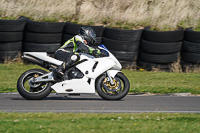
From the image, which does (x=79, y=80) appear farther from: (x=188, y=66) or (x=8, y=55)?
(x=8, y=55)

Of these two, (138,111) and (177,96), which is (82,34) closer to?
(138,111)

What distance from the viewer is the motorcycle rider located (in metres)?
7.50

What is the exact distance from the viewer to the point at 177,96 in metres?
8.50

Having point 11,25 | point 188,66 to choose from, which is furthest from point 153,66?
point 11,25

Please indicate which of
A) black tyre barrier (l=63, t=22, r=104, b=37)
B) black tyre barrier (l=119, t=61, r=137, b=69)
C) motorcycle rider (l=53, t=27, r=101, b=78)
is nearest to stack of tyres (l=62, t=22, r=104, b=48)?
black tyre barrier (l=63, t=22, r=104, b=37)

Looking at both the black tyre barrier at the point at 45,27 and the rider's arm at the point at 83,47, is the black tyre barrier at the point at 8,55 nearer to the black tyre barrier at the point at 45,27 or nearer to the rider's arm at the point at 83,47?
the black tyre barrier at the point at 45,27

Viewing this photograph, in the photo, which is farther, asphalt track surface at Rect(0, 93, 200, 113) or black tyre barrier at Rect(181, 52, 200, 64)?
black tyre barrier at Rect(181, 52, 200, 64)

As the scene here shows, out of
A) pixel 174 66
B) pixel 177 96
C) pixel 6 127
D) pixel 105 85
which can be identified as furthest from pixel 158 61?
pixel 6 127

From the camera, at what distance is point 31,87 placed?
24.9ft

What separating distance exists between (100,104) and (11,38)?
7.38 metres

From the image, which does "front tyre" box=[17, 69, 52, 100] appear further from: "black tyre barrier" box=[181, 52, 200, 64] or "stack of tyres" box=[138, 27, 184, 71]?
"black tyre barrier" box=[181, 52, 200, 64]

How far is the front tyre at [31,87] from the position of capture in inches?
296

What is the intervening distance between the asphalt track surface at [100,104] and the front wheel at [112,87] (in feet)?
0.46

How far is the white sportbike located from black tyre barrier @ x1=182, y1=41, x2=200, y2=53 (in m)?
5.72
